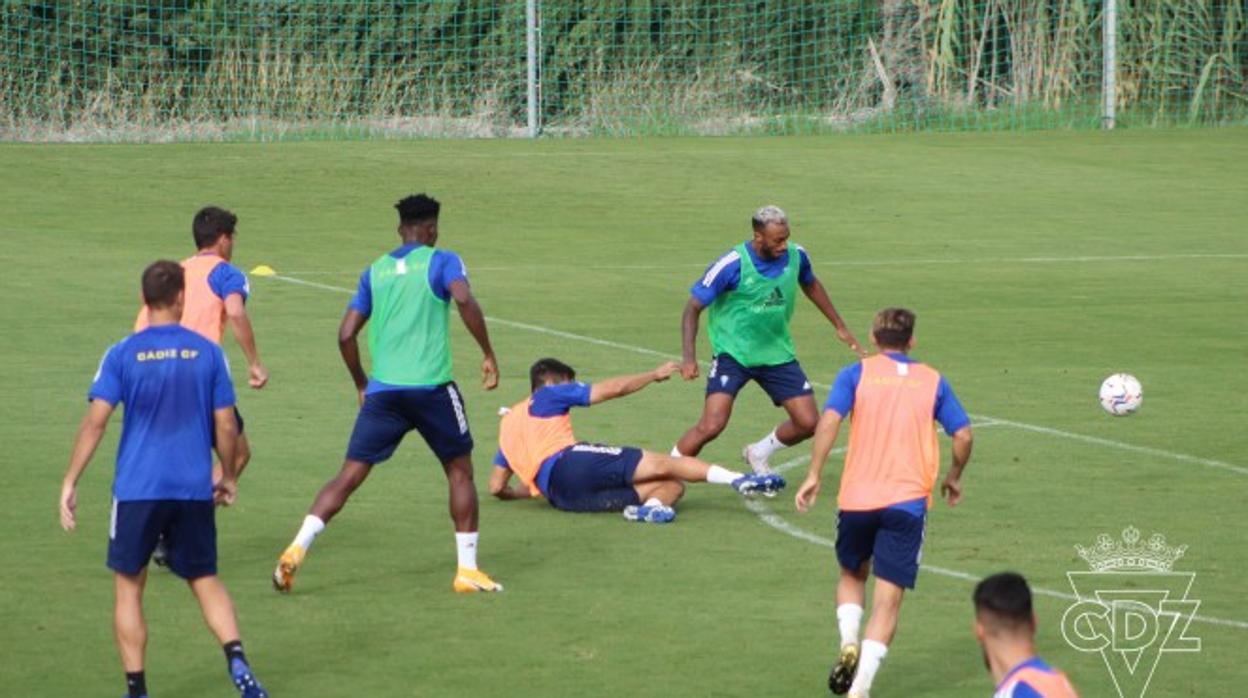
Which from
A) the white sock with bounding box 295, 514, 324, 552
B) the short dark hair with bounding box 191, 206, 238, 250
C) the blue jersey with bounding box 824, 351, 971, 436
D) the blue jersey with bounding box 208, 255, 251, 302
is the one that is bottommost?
the white sock with bounding box 295, 514, 324, 552

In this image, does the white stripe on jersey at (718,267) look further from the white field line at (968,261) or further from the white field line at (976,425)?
the white field line at (968,261)

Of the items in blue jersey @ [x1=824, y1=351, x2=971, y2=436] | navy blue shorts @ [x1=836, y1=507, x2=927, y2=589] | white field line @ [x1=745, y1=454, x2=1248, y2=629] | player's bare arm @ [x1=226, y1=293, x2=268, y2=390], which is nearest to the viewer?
navy blue shorts @ [x1=836, y1=507, x2=927, y2=589]

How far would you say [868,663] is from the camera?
10.8 meters

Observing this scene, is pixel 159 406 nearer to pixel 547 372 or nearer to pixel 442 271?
pixel 442 271

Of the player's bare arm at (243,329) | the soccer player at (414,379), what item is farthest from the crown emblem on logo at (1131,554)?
the player's bare arm at (243,329)

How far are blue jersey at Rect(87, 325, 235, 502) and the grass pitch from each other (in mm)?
1211

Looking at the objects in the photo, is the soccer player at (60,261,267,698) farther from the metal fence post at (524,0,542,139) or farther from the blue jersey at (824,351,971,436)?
the metal fence post at (524,0,542,139)

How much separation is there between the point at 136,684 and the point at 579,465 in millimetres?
5220

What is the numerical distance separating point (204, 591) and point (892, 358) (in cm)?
352

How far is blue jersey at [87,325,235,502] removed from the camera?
10.6 metres

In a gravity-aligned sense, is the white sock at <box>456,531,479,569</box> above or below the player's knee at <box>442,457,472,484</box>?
below

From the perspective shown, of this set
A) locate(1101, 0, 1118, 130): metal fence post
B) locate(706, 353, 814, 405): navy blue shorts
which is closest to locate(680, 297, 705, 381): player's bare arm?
locate(706, 353, 814, 405): navy blue shorts

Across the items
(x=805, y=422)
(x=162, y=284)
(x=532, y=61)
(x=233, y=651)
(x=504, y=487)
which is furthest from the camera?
(x=532, y=61)

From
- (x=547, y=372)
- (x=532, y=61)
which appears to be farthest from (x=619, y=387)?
(x=532, y=61)
